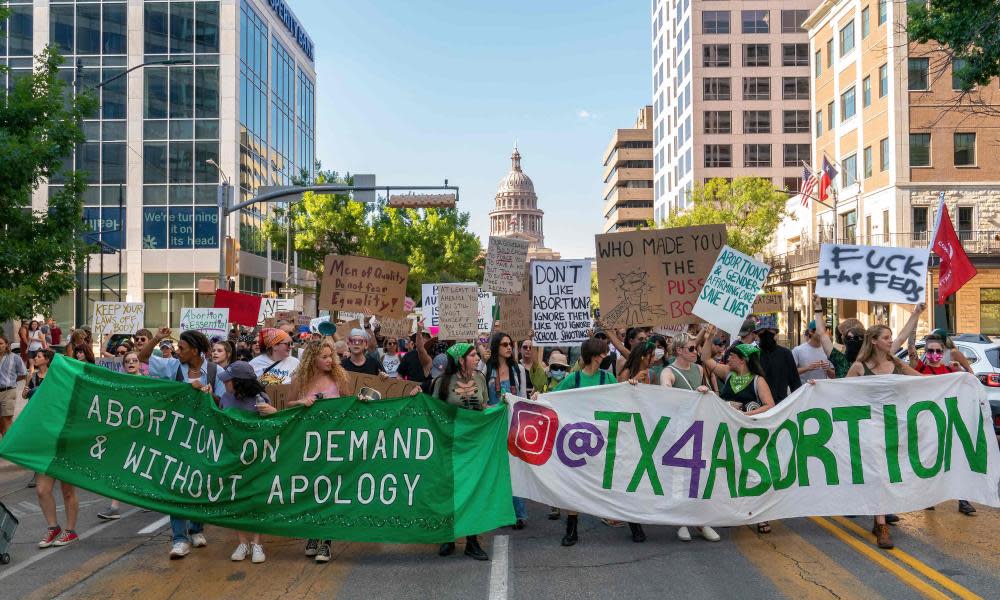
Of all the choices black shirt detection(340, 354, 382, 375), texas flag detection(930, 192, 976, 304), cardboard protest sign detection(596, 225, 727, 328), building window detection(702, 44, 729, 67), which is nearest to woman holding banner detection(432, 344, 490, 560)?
black shirt detection(340, 354, 382, 375)

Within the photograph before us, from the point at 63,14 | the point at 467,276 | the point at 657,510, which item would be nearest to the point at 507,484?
the point at 657,510

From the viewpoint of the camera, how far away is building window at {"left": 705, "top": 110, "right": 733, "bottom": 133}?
7694 centimetres

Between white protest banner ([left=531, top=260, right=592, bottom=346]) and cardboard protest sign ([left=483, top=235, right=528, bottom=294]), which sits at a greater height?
cardboard protest sign ([left=483, top=235, right=528, bottom=294])

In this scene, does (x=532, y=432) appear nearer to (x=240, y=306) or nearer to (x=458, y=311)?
(x=458, y=311)

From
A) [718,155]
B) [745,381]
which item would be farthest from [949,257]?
[718,155]

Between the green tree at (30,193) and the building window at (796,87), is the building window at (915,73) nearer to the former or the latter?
the green tree at (30,193)

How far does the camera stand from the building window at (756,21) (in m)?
77.5

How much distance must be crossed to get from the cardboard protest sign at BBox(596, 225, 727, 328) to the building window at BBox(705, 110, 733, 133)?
69.4 meters

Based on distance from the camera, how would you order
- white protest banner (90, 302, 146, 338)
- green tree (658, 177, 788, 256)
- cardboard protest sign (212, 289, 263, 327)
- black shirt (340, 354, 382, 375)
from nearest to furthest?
black shirt (340, 354, 382, 375)
cardboard protest sign (212, 289, 263, 327)
white protest banner (90, 302, 146, 338)
green tree (658, 177, 788, 256)

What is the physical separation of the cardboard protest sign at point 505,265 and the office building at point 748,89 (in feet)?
215

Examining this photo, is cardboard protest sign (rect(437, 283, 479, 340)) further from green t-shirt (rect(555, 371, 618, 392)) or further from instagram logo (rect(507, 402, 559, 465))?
instagram logo (rect(507, 402, 559, 465))

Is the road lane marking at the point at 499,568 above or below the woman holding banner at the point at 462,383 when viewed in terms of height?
below

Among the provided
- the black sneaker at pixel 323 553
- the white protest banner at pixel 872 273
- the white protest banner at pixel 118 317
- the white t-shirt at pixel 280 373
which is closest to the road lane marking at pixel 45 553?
the white t-shirt at pixel 280 373

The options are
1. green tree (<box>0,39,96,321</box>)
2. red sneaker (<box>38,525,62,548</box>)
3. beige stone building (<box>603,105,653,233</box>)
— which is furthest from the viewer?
beige stone building (<box>603,105,653,233</box>)
